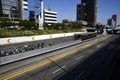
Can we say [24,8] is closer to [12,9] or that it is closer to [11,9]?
[12,9]

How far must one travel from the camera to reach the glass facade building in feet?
437

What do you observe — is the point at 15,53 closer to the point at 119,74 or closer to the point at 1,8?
the point at 119,74

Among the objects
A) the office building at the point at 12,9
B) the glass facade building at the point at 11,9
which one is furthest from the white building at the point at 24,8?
the glass facade building at the point at 11,9

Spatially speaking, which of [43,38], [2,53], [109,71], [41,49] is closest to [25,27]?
[43,38]

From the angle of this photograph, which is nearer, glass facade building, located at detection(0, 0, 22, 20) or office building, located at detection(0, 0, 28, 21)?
glass facade building, located at detection(0, 0, 22, 20)

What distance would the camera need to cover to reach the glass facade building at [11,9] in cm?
13325

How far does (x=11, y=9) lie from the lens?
14175 cm

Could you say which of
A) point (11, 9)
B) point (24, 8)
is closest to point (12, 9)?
point (11, 9)

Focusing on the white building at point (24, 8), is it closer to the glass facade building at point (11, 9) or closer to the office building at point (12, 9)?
the office building at point (12, 9)

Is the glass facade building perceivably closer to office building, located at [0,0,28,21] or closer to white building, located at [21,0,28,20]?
office building, located at [0,0,28,21]

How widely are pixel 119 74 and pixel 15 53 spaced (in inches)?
627

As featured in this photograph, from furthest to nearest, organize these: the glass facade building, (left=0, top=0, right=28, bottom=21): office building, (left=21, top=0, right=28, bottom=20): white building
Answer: (left=21, top=0, right=28, bottom=20): white building → (left=0, top=0, right=28, bottom=21): office building → the glass facade building

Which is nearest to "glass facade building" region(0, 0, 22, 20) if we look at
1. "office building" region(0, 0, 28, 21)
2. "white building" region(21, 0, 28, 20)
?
"office building" region(0, 0, 28, 21)

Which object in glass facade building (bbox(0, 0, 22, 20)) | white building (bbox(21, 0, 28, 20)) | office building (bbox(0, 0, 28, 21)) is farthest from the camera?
white building (bbox(21, 0, 28, 20))
